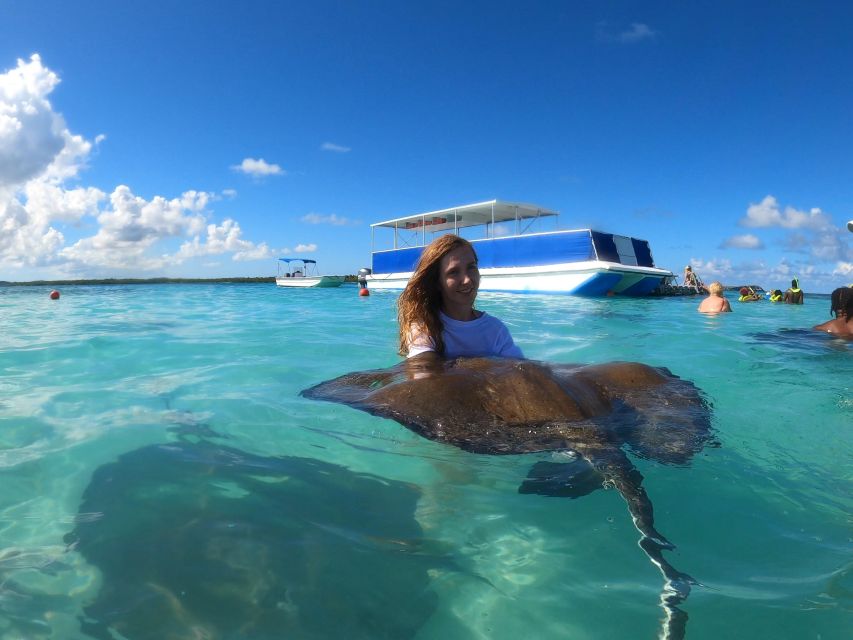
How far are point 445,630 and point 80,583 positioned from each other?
1228 mm

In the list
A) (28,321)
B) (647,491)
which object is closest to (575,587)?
(647,491)

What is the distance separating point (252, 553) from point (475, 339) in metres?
2.36

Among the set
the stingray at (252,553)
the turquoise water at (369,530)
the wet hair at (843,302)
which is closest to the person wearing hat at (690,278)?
the wet hair at (843,302)

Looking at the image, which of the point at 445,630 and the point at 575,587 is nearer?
the point at 445,630

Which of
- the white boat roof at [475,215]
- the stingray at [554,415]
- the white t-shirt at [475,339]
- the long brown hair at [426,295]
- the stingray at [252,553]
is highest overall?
the white boat roof at [475,215]

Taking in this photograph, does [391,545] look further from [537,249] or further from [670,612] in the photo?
[537,249]

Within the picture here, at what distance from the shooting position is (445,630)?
5.30 feet

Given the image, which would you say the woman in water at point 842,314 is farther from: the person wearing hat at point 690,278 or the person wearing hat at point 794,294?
the person wearing hat at point 690,278

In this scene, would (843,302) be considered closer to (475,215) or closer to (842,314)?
(842,314)

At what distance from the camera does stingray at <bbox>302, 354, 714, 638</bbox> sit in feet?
8.00

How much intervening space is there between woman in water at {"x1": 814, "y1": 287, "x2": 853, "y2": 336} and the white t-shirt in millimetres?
6705

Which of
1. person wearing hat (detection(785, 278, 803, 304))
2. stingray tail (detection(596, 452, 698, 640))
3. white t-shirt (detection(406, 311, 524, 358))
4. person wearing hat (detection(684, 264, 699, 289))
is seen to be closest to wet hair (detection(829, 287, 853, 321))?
white t-shirt (detection(406, 311, 524, 358))

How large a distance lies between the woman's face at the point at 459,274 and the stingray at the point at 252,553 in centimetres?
164

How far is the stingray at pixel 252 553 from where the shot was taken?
1606mm
